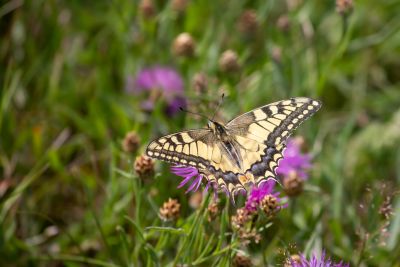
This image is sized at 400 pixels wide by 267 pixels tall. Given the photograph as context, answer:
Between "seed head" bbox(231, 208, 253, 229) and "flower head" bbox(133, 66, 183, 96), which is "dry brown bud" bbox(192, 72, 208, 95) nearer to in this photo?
"flower head" bbox(133, 66, 183, 96)

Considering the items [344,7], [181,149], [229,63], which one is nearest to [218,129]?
[181,149]

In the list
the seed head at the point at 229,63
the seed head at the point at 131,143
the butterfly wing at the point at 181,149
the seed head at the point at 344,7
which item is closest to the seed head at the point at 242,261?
the butterfly wing at the point at 181,149

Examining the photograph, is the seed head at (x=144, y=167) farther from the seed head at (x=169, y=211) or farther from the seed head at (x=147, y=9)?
the seed head at (x=147, y=9)

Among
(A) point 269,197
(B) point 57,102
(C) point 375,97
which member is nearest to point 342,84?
(C) point 375,97

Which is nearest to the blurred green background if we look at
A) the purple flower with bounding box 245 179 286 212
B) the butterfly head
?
the purple flower with bounding box 245 179 286 212

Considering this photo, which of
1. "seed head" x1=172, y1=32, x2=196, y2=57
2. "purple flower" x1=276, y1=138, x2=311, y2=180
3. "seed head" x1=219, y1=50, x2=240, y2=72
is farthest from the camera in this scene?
"seed head" x1=172, y1=32, x2=196, y2=57

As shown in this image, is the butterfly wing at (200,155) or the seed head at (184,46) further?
the seed head at (184,46)

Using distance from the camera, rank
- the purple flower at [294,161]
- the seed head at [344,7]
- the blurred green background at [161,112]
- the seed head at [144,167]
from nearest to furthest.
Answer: the seed head at [144,167] < the blurred green background at [161,112] < the purple flower at [294,161] < the seed head at [344,7]
